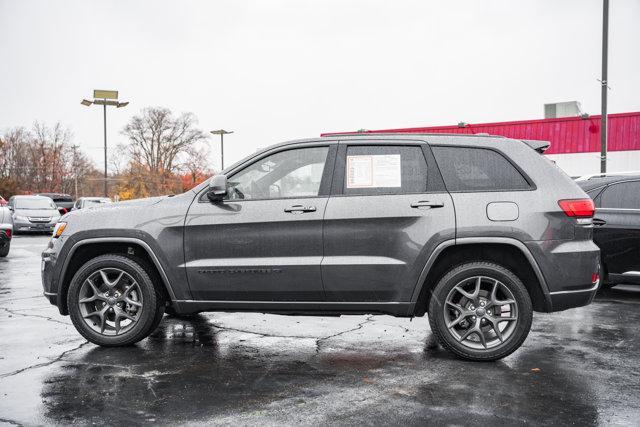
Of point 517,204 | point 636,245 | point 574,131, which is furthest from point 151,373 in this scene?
point 574,131

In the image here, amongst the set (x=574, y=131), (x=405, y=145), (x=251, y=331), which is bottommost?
(x=251, y=331)

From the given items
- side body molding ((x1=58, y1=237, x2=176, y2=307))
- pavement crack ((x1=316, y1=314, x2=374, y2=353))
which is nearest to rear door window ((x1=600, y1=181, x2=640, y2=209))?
pavement crack ((x1=316, y1=314, x2=374, y2=353))

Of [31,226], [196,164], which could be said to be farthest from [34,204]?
[196,164]

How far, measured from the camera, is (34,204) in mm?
24281

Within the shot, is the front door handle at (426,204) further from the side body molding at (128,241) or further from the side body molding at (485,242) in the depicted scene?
the side body molding at (128,241)

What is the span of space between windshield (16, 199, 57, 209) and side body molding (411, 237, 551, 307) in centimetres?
2260

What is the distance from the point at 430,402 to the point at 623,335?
118 inches

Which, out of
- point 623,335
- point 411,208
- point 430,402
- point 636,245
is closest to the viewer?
point 430,402

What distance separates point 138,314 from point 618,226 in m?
5.84

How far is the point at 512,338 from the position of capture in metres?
4.92

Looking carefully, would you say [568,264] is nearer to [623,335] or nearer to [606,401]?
[606,401]

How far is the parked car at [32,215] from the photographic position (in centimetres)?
2364

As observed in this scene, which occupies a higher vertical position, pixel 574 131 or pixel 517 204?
pixel 574 131

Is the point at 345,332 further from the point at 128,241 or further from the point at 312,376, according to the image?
the point at 128,241
